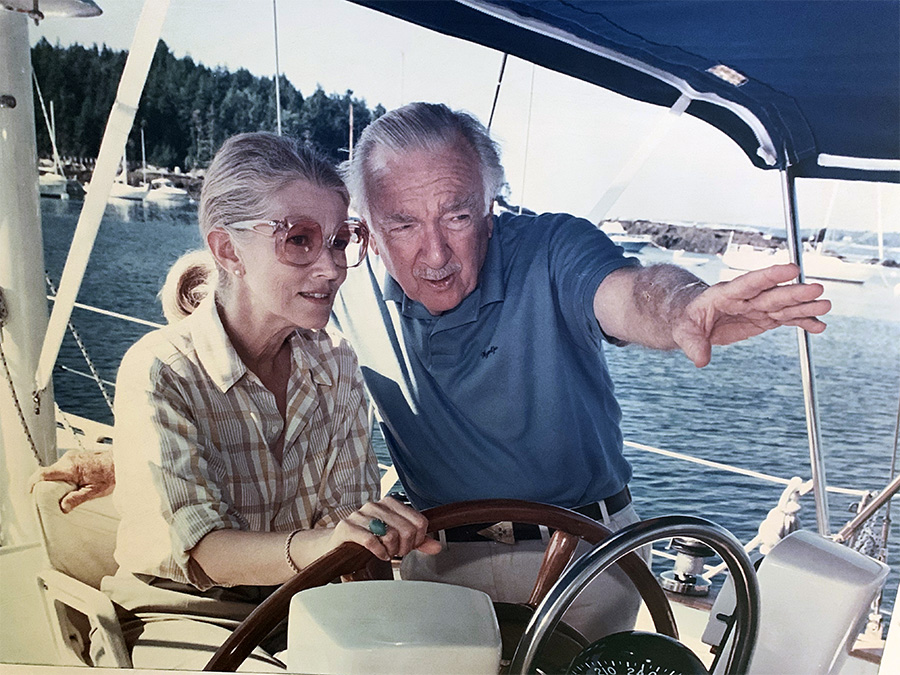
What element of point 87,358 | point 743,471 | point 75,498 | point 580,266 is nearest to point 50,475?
point 75,498

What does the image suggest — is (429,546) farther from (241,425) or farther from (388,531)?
(241,425)

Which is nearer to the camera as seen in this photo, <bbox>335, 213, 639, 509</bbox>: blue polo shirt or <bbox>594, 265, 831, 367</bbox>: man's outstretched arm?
<bbox>594, 265, 831, 367</bbox>: man's outstretched arm

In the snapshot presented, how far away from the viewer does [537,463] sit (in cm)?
186

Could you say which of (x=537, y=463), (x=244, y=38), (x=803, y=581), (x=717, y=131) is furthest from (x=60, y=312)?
(x=803, y=581)

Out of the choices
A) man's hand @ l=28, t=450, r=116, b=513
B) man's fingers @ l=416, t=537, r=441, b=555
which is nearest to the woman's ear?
man's hand @ l=28, t=450, r=116, b=513

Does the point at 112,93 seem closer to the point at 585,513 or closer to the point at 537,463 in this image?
the point at 537,463

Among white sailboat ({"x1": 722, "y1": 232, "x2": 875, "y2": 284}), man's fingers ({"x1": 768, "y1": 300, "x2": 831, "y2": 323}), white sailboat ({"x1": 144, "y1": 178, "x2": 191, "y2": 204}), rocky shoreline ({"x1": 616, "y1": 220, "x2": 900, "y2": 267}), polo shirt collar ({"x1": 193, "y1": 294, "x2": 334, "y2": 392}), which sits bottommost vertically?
polo shirt collar ({"x1": 193, "y1": 294, "x2": 334, "y2": 392})

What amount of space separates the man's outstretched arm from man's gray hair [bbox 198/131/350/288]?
640 millimetres

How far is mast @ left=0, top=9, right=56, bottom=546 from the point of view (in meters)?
1.78

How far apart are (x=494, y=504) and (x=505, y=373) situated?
291mm

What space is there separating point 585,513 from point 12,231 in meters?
1.43

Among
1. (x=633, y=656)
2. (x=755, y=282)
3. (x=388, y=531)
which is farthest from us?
(x=388, y=531)

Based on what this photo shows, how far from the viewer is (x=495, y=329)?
6.01ft

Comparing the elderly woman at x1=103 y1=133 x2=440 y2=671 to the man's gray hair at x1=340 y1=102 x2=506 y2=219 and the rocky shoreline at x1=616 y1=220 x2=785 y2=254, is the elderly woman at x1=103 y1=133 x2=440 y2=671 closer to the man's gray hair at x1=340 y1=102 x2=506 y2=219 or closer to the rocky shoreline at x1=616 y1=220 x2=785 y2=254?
the man's gray hair at x1=340 y1=102 x2=506 y2=219
